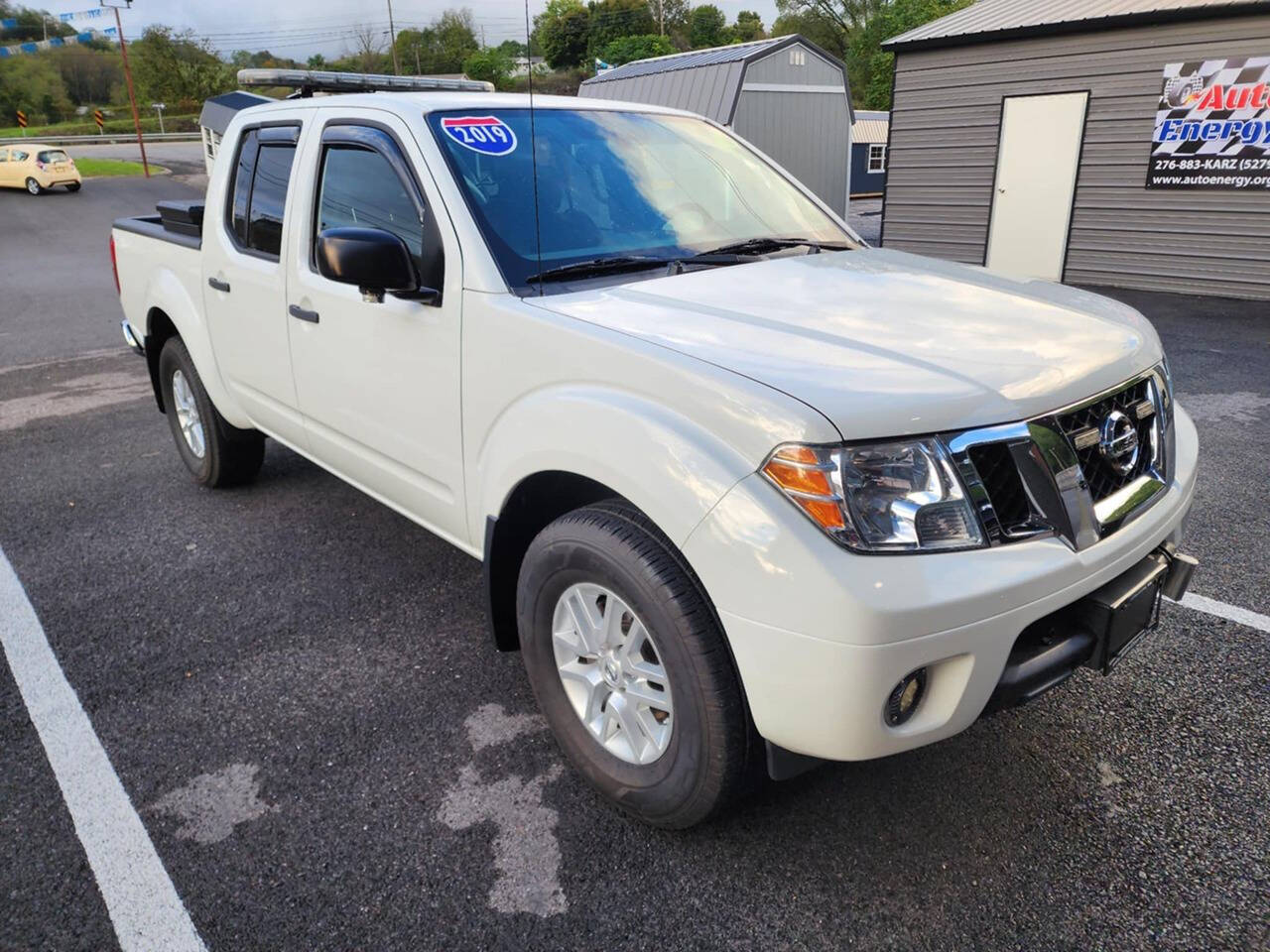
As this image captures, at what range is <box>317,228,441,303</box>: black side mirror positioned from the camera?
254cm

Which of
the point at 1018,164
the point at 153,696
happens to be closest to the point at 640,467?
the point at 153,696

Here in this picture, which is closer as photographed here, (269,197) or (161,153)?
(269,197)

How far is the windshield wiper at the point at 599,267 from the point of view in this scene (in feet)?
8.80

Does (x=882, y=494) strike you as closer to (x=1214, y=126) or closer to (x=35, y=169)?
(x=1214, y=126)

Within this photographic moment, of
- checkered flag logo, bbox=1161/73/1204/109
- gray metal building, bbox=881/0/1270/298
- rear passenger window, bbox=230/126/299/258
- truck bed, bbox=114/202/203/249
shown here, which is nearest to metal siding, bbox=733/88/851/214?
gray metal building, bbox=881/0/1270/298

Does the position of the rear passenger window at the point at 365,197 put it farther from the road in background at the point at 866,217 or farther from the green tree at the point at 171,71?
the green tree at the point at 171,71

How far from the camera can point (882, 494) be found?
1.86 m

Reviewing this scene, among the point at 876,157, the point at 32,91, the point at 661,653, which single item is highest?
the point at 32,91

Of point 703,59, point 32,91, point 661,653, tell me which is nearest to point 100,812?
point 661,653

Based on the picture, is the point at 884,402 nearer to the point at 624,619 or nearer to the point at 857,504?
the point at 857,504

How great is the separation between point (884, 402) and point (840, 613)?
46 centimetres

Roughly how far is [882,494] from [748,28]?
88947 millimetres

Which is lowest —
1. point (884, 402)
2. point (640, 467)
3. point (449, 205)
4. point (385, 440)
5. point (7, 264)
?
point (7, 264)

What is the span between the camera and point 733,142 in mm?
3732
